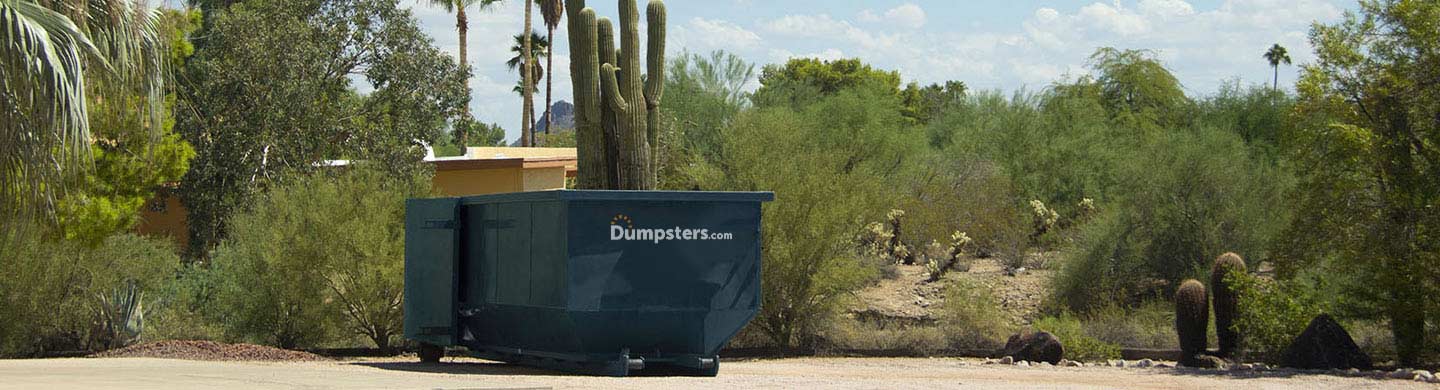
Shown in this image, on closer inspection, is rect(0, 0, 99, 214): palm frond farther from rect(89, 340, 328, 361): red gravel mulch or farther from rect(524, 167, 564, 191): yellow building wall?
rect(524, 167, 564, 191): yellow building wall

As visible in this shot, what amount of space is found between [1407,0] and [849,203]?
8.40 m

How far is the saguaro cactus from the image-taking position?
17.2 metres

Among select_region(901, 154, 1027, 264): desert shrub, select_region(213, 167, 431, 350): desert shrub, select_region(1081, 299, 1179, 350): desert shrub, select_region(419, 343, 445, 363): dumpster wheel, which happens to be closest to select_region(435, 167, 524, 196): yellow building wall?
select_region(901, 154, 1027, 264): desert shrub

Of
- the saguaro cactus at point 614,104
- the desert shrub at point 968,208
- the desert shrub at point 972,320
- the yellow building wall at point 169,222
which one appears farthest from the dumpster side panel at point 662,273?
the yellow building wall at point 169,222

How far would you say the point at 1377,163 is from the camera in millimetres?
17891

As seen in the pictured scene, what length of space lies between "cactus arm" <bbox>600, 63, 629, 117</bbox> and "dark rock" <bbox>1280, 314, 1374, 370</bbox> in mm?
8751

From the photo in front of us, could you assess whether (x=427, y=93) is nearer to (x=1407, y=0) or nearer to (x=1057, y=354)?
(x=1057, y=354)

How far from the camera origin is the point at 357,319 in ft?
63.5

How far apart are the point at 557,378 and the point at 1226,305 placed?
35.1ft

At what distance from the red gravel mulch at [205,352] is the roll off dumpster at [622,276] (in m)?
3.18

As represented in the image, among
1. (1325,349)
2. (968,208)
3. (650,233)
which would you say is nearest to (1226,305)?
(1325,349)

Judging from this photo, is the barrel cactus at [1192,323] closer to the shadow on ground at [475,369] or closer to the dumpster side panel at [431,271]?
the shadow on ground at [475,369]

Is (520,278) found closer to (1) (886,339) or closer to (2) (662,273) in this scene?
(2) (662,273)

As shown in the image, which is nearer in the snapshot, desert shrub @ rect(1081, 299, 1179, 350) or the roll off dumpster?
the roll off dumpster
